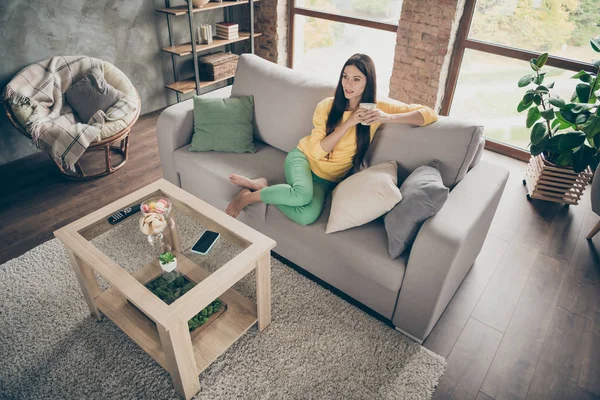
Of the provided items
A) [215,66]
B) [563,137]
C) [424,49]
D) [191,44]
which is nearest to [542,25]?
[424,49]

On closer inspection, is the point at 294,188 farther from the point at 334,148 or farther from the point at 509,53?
the point at 509,53

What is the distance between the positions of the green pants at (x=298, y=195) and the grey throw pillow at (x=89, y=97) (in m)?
1.70

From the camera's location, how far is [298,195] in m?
2.02

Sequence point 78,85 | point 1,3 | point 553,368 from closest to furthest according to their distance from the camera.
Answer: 1. point 553,368
2. point 1,3
3. point 78,85

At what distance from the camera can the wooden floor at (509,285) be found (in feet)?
6.01

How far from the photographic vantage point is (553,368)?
6.12 feet

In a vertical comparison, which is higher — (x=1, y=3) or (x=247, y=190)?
(x=1, y=3)

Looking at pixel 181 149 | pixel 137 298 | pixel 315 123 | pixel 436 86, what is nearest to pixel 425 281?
pixel 315 123

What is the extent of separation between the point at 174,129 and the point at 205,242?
3.20ft

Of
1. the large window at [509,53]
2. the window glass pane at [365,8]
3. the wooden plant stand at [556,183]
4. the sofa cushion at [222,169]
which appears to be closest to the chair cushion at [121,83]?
the sofa cushion at [222,169]

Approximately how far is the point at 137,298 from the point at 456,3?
2.98 meters

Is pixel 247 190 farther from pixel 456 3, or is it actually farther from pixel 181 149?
pixel 456 3

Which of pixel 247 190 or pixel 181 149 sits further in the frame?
pixel 181 149

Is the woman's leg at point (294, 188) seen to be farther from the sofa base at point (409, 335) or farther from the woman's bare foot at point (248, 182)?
the sofa base at point (409, 335)
